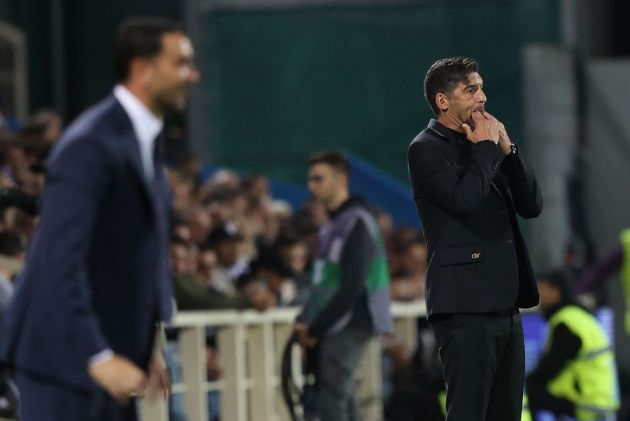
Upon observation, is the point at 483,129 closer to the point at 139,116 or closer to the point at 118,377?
the point at 139,116

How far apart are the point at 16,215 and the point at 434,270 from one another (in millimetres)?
3573

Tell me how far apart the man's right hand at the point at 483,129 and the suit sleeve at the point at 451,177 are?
2 cm

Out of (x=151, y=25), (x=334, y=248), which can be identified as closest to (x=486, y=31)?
(x=334, y=248)

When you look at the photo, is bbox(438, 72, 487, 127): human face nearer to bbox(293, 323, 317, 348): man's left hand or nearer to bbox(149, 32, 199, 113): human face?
bbox(149, 32, 199, 113): human face

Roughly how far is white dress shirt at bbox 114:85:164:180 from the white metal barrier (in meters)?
5.46

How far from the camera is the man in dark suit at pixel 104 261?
462 centimetres

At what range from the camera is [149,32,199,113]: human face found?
4.83m

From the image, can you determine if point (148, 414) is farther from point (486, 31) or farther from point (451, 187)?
point (486, 31)

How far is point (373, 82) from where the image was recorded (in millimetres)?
21578

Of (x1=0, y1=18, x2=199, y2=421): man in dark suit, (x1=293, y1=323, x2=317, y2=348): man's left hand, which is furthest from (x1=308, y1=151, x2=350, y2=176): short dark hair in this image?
(x1=0, y1=18, x2=199, y2=421): man in dark suit

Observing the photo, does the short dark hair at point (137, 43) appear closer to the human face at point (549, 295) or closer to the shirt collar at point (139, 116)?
the shirt collar at point (139, 116)

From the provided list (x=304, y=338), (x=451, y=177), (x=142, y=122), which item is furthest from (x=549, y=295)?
(x=142, y=122)

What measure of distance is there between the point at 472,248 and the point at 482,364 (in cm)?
45

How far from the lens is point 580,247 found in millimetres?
20781
